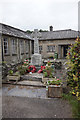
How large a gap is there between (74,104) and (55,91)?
3.06 feet

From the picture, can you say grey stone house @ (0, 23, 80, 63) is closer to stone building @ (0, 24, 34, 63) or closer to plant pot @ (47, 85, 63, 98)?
stone building @ (0, 24, 34, 63)

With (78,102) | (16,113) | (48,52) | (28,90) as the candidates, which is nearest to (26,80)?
(28,90)

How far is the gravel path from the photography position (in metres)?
3.17

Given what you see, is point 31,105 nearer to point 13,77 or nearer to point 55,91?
point 55,91

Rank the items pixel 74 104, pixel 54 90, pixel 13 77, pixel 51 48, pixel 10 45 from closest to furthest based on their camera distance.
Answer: pixel 74 104 < pixel 54 90 < pixel 13 77 < pixel 10 45 < pixel 51 48

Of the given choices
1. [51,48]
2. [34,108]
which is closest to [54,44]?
[51,48]

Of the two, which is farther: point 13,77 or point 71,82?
point 13,77

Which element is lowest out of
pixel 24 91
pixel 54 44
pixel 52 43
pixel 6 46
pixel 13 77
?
pixel 24 91

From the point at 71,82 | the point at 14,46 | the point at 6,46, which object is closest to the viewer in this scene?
the point at 71,82

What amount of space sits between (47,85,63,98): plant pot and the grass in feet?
0.93

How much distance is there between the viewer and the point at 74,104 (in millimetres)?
3686

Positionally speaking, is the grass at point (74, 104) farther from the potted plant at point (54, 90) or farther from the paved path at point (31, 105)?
the potted plant at point (54, 90)

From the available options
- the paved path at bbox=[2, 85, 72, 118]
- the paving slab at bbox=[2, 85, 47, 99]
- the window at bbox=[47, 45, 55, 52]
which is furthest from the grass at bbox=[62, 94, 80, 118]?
the window at bbox=[47, 45, 55, 52]

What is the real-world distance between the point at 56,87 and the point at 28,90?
169 centimetres
